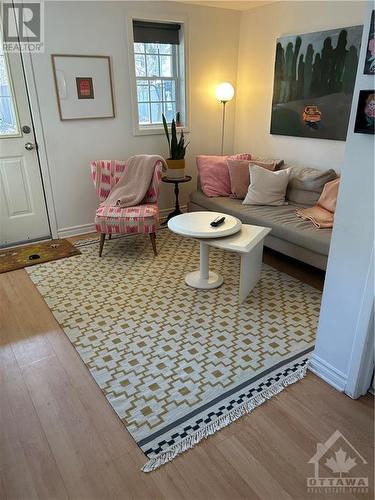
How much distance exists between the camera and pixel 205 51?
12.6 feet

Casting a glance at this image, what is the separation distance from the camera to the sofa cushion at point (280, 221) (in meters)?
2.67

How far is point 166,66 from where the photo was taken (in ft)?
12.5

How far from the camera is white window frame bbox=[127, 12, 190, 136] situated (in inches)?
134

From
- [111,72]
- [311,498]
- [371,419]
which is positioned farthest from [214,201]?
[311,498]

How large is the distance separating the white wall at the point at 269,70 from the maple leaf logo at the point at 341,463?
8.55 feet

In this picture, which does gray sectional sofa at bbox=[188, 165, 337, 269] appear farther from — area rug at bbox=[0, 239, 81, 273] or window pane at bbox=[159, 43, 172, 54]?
window pane at bbox=[159, 43, 172, 54]

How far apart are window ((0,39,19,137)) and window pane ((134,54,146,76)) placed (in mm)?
1245

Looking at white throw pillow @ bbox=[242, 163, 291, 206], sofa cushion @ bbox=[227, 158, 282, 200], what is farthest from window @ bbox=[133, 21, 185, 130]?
white throw pillow @ bbox=[242, 163, 291, 206]

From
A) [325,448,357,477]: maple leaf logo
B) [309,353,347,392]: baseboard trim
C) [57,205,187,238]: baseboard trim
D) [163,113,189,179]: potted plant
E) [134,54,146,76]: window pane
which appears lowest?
[325,448,357,477]: maple leaf logo

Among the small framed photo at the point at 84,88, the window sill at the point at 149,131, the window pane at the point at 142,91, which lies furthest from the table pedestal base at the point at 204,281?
the window pane at the point at 142,91

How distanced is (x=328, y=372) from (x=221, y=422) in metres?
0.62

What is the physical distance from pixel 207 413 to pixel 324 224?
5.98 ft

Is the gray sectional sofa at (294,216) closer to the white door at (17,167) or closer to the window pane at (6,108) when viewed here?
the white door at (17,167)

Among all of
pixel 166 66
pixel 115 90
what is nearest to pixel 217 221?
pixel 115 90
